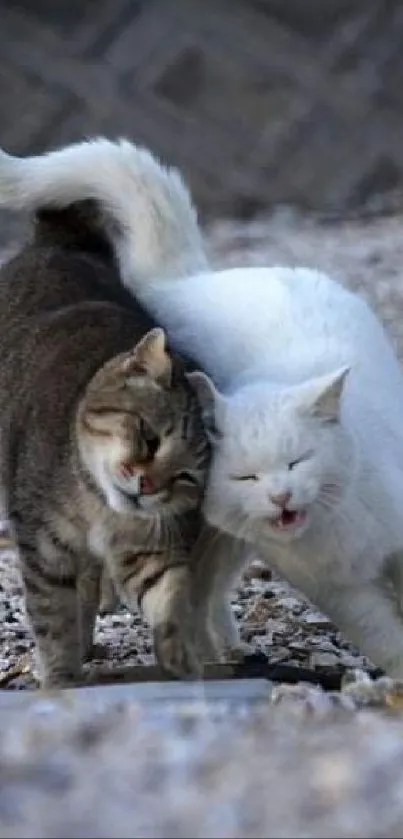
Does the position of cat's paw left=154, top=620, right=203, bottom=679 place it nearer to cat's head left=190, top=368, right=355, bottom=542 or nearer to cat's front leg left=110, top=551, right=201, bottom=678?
cat's front leg left=110, top=551, right=201, bottom=678

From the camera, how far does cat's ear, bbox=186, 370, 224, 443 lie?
1.90 metres

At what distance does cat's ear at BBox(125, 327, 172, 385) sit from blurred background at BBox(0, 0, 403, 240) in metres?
3.58

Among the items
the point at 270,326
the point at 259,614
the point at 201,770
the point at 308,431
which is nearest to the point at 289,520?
the point at 308,431

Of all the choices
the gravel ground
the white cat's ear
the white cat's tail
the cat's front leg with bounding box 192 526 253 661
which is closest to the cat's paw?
the cat's front leg with bounding box 192 526 253 661

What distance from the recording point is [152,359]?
6.29 feet

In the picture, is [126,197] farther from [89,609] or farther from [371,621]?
[371,621]

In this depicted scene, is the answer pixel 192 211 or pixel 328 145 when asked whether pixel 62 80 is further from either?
pixel 192 211

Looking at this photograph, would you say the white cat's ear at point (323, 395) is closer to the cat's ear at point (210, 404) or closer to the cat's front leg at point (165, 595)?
the cat's ear at point (210, 404)

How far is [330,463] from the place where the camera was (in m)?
1.88

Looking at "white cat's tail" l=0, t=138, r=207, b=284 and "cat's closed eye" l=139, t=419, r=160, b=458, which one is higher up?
"white cat's tail" l=0, t=138, r=207, b=284

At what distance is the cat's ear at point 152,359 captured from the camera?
1905 mm

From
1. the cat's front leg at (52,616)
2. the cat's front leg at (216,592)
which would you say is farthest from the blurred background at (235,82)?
the cat's front leg at (52,616)

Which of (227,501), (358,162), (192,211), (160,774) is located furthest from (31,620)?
(358,162)

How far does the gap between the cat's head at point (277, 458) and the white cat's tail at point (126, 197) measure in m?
0.48
